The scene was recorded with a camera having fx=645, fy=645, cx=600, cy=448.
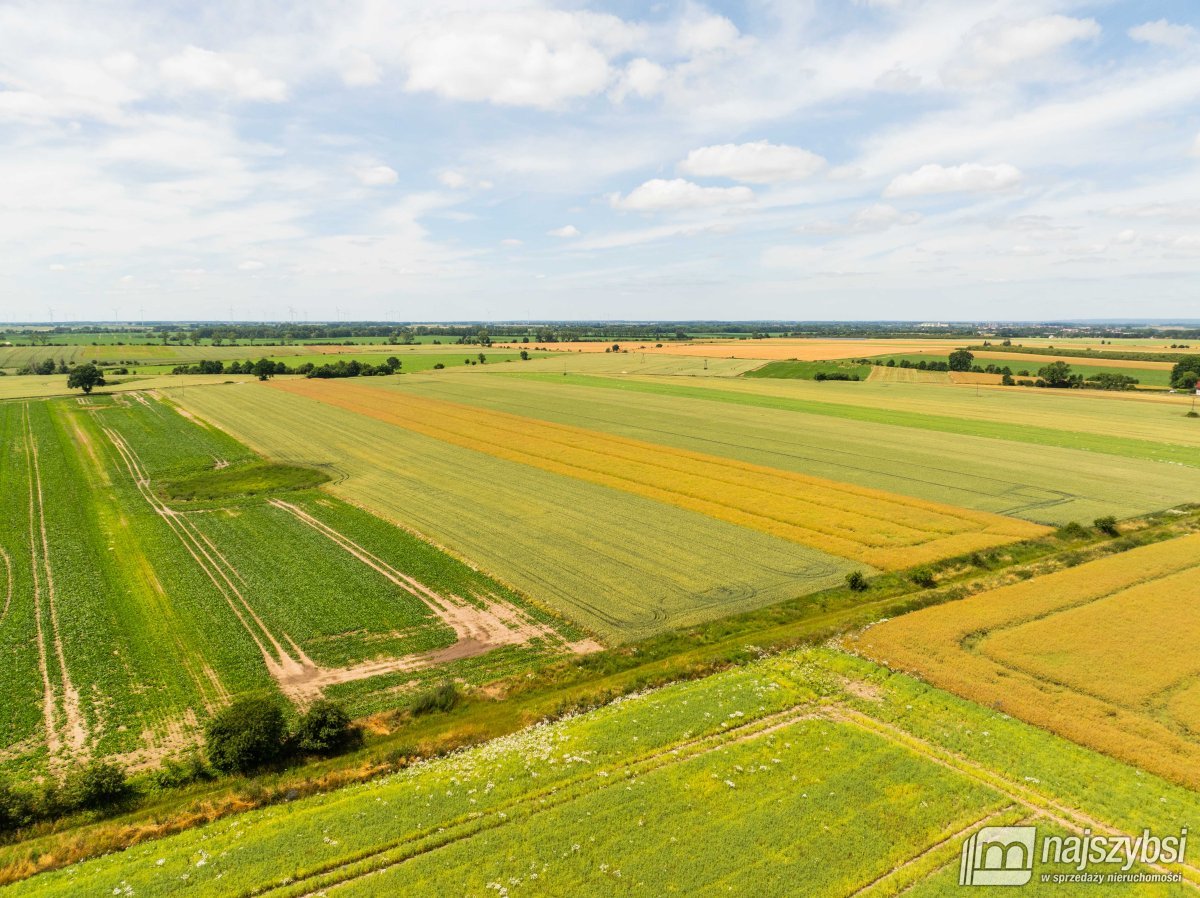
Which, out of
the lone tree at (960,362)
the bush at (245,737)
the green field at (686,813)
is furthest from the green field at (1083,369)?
the bush at (245,737)

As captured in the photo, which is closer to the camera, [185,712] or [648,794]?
[648,794]

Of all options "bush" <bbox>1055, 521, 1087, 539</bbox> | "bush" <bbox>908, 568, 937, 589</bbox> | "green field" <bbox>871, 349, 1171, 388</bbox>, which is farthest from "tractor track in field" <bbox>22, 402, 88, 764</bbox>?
"green field" <bbox>871, 349, 1171, 388</bbox>

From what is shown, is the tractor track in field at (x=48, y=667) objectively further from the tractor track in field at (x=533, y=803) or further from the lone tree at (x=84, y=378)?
the lone tree at (x=84, y=378)

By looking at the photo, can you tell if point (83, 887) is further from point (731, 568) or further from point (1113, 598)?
point (1113, 598)

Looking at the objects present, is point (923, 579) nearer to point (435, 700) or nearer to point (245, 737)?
point (435, 700)

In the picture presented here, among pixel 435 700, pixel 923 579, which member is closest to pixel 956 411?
pixel 923 579

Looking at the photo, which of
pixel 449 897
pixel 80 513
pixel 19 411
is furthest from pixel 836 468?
pixel 19 411
